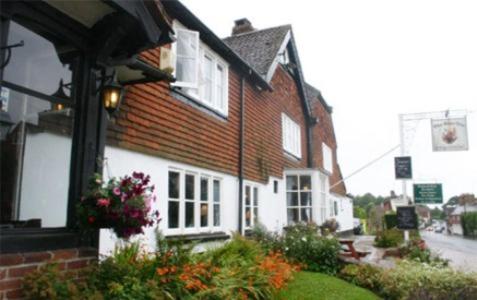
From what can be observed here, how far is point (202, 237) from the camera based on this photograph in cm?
932

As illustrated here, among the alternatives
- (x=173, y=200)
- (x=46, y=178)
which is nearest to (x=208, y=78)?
(x=173, y=200)

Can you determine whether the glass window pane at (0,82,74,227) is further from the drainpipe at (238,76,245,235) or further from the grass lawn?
the drainpipe at (238,76,245,235)

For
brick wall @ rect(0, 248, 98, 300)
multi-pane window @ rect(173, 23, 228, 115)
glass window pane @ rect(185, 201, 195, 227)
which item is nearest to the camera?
brick wall @ rect(0, 248, 98, 300)

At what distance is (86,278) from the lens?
497 cm

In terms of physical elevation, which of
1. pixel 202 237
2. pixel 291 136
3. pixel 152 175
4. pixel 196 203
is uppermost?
pixel 291 136

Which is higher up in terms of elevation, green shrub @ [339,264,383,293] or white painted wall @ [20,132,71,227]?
white painted wall @ [20,132,71,227]

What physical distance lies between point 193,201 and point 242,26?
12.0m

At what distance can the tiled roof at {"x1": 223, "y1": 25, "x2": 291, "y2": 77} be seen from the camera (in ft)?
49.8

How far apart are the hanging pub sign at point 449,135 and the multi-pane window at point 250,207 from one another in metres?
8.01

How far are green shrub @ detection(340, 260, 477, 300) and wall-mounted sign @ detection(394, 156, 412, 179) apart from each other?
239 inches

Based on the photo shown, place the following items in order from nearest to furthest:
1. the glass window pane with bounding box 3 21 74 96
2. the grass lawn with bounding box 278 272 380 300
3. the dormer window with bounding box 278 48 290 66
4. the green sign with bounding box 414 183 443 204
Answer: the glass window pane with bounding box 3 21 74 96 < the grass lawn with bounding box 278 272 380 300 < the green sign with bounding box 414 183 443 204 < the dormer window with bounding box 278 48 290 66

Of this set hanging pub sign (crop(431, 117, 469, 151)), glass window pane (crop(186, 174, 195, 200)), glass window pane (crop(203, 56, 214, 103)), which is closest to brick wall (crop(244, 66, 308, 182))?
glass window pane (crop(203, 56, 214, 103))

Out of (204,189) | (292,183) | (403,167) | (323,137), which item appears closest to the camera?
(204,189)

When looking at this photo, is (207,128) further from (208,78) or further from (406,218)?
(406,218)
